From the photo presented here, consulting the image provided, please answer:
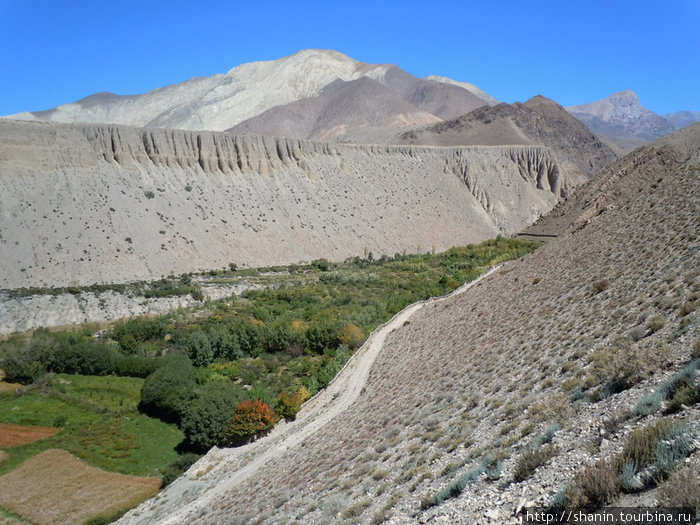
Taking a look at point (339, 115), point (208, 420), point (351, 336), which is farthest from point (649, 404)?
point (339, 115)

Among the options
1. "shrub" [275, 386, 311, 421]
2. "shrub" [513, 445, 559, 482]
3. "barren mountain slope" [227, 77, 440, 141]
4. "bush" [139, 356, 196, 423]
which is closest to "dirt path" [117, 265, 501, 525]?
"shrub" [275, 386, 311, 421]

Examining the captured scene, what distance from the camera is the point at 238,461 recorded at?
2102 cm

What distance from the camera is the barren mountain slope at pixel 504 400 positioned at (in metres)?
8.33

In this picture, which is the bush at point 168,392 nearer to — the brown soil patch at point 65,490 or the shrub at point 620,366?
the brown soil patch at point 65,490

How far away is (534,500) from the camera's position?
6926 mm

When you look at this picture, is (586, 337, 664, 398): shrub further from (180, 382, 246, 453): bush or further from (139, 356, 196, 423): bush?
(139, 356, 196, 423): bush

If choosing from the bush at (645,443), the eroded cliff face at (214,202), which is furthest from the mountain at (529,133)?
the bush at (645,443)

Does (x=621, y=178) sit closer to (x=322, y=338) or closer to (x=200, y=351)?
(x=322, y=338)

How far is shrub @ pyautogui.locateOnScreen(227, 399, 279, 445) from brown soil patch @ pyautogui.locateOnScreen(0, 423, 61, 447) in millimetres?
11402

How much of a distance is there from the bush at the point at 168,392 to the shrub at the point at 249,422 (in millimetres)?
5244

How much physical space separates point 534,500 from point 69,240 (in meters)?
58.8

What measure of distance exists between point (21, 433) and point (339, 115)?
16155cm

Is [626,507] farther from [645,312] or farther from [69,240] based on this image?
[69,240]

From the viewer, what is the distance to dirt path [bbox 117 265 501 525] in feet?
58.3
